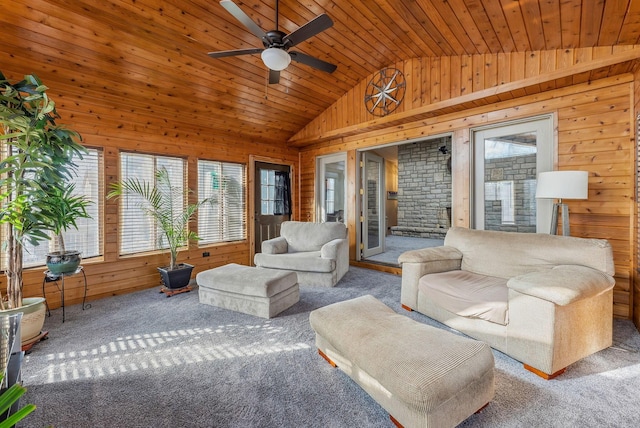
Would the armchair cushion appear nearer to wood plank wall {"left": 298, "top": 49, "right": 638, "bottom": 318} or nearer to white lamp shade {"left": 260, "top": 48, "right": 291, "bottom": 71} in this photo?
wood plank wall {"left": 298, "top": 49, "right": 638, "bottom": 318}

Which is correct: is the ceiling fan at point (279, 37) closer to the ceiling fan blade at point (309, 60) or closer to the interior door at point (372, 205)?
the ceiling fan blade at point (309, 60)

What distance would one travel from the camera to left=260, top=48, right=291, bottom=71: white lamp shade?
2254mm

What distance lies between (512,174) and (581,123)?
784 mm

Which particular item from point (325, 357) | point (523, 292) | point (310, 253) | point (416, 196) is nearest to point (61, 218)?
point (325, 357)

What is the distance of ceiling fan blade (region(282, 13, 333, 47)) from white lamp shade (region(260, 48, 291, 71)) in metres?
0.10

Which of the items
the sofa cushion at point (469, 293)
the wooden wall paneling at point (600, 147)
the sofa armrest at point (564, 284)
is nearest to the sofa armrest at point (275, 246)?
the sofa cushion at point (469, 293)

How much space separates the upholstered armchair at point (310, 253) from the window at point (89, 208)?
1.99 metres

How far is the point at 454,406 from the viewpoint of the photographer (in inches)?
52.2

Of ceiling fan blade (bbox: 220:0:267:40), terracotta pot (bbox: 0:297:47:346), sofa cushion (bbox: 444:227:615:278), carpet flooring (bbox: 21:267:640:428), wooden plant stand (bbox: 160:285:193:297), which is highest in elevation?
ceiling fan blade (bbox: 220:0:267:40)

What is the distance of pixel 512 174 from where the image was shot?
11.4 feet

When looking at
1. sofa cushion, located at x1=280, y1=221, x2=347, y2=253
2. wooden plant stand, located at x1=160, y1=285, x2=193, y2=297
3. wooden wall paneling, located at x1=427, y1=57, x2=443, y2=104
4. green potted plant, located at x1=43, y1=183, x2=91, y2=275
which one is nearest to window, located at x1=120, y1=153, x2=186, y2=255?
wooden plant stand, located at x1=160, y1=285, x2=193, y2=297

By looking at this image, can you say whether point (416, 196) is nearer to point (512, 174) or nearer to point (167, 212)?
point (512, 174)

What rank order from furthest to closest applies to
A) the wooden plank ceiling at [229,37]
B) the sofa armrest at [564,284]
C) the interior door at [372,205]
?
the interior door at [372,205] < the wooden plank ceiling at [229,37] < the sofa armrest at [564,284]

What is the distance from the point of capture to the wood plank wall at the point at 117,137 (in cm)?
306
